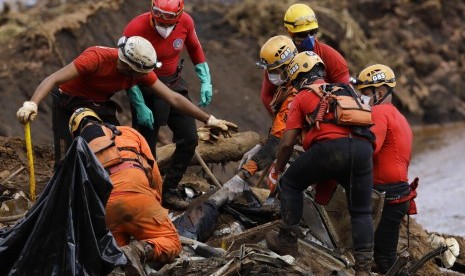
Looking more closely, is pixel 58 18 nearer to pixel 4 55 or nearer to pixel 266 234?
pixel 4 55

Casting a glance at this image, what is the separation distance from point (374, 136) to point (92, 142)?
7.28ft

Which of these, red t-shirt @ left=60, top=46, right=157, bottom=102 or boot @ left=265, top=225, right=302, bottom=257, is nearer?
boot @ left=265, top=225, right=302, bottom=257

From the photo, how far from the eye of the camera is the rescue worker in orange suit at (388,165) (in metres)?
8.80

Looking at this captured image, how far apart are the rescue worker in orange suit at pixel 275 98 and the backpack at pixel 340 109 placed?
1368 mm

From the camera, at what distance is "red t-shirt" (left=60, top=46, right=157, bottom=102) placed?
8625mm

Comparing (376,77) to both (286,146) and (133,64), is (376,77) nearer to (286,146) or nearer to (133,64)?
(286,146)

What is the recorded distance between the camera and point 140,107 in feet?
31.2

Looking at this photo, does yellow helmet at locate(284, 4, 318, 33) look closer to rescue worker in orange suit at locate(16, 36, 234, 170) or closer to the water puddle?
rescue worker in orange suit at locate(16, 36, 234, 170)

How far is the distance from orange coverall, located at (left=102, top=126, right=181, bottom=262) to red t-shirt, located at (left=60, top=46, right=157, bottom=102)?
101cm

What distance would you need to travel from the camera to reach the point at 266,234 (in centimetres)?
873

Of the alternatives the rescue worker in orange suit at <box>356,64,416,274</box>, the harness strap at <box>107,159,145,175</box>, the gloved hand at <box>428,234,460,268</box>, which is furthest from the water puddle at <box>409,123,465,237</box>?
the harness strap at <box>107,159,145,175</box>

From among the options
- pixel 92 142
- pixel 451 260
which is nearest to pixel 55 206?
pixel 92 142

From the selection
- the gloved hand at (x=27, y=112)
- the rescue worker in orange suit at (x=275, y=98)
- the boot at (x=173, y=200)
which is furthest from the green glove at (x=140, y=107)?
the gloved hand at (x=27, y=112)

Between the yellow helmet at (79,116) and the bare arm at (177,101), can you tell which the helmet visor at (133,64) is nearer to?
the bare arm at (177,101)
